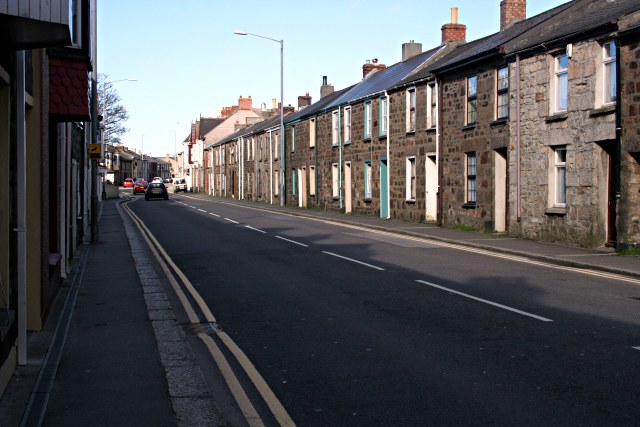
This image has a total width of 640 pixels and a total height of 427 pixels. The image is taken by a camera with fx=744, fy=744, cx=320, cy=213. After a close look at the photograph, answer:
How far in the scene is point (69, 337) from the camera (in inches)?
352

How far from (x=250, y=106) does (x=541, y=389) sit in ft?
298

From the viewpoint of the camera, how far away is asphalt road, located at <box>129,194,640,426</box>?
6.05 meters

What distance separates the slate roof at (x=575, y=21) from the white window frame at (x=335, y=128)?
1799cm

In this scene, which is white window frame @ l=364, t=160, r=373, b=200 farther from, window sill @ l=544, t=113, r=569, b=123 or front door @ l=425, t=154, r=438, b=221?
window sill @ l=544, t=113, r=569, b=123

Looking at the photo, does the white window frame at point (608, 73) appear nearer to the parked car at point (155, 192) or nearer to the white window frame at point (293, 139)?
the white window frame at point (293, 139)

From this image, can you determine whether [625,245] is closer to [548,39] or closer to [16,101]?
[548,39]

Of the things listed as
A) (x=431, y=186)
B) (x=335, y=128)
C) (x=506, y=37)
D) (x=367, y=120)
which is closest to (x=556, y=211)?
(x=506, y=37)

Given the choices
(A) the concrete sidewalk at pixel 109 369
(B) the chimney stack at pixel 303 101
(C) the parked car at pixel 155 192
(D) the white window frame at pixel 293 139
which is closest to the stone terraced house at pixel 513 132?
(D) the white window frame at pixel 293 139

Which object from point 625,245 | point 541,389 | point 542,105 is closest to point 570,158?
point 542,105

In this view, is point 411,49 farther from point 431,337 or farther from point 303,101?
point 431,337

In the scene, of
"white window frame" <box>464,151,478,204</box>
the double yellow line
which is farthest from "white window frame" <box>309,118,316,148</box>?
the double yellow line

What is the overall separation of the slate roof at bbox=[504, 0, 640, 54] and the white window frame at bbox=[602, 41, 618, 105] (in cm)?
60

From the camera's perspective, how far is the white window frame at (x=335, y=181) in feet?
135

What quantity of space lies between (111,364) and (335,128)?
3473 centimetres
